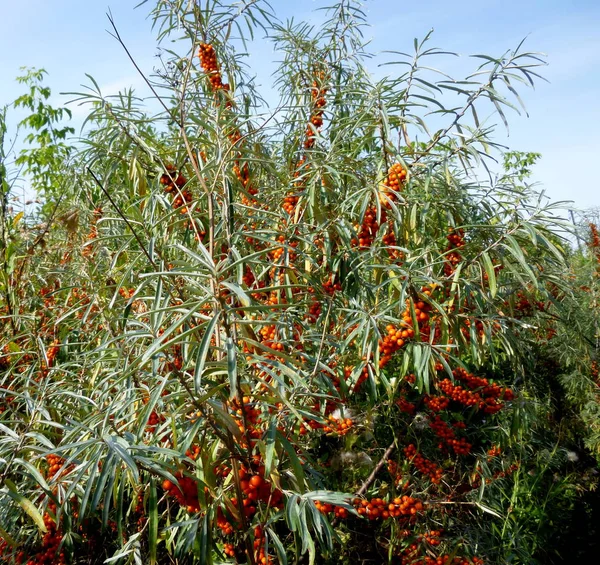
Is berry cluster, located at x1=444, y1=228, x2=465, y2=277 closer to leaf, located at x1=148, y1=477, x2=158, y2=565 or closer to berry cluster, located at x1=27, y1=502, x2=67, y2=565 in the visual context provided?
leaf, located at x1=148, y1=477, x2=158, y2=565

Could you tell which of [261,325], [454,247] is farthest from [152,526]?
[454,247]

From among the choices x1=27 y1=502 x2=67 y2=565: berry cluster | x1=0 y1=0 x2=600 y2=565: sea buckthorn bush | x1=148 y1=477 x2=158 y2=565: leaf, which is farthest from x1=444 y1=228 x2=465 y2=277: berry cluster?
x1=27 y1=502 x2=67 y2=565: berry cluster

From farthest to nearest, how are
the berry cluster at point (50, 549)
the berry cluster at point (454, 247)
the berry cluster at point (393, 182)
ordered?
the berry cluster at point (454, 247) → the berry cluster at point (393, 182) → the berry cluster at point (50, 549)

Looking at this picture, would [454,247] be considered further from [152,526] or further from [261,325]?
[152,526]

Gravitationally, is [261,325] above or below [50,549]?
above

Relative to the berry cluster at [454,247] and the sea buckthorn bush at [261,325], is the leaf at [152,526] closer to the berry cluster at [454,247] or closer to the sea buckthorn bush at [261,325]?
the sea buckthorn bush at [261,325]

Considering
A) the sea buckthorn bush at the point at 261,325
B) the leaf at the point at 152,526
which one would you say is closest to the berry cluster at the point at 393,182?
the sea buckthorn bush at the point at 261,325

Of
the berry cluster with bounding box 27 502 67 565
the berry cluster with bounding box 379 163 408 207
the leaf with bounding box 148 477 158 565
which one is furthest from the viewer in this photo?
the berry cluster with bounding box 379 163 408 207

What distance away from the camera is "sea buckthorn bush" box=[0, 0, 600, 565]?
47.7 inches

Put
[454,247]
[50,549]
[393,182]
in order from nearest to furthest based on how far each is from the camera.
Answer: [50,549] → [393,182] → [454,247]

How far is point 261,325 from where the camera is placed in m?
1.41

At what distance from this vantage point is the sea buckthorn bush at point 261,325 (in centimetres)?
121

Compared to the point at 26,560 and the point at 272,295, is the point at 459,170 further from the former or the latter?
the point at 26,560

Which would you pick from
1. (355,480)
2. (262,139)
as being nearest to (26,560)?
(355,480)
